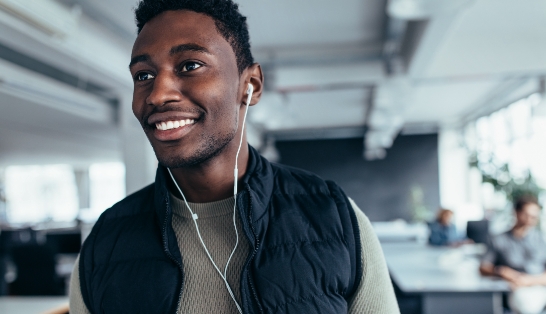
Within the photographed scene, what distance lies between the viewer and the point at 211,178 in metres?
0.90

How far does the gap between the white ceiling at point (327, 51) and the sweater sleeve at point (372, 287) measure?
86.2 inches

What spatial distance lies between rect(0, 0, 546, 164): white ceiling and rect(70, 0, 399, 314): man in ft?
6.85

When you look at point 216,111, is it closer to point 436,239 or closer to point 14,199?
point 436,239

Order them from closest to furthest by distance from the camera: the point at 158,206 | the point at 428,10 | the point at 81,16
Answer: the point at 158,206, the point at 428,10, the point at 81,16

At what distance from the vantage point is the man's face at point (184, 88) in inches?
31.1

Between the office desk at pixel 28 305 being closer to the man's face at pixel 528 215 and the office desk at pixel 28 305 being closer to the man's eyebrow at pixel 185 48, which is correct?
the man's eyebrow at pixel 185 48

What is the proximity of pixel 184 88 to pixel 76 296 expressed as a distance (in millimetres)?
462

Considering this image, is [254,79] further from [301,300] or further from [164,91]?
[301,300]

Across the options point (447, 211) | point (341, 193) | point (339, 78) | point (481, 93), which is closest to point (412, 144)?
point (481, 93)

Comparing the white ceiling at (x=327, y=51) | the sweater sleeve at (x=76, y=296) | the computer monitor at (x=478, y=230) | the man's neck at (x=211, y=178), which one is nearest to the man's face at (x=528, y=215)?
the white ceiling at (x=327, y=51)

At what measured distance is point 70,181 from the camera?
51.7 feet

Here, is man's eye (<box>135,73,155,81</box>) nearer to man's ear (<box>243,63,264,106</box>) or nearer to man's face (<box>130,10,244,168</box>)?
man's face (<box>130,10,244,168</box>)

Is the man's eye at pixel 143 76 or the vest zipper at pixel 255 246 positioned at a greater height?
the man's eye at pixel 143 76

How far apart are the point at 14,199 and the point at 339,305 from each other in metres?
17.1
